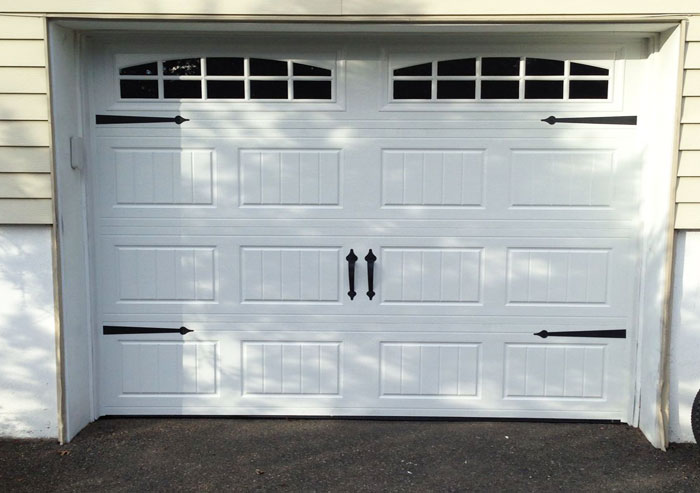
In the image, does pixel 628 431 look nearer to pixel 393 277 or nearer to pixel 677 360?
pixel 677 360

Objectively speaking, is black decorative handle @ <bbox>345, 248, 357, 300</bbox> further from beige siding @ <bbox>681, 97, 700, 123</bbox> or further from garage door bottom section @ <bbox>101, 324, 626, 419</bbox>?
beige siding @ <bbox>681, 97, 700, 123</bbox>

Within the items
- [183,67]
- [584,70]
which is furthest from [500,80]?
[183,67]

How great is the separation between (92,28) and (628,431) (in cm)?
400

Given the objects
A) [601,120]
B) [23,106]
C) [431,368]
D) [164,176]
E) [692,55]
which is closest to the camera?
[692,55]

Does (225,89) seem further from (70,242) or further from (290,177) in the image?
(70,242)

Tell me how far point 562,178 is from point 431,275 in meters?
0.99

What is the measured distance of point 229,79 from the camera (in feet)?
13.3

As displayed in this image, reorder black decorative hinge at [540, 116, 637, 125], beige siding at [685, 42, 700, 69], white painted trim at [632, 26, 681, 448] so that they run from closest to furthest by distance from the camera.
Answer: beige siding at [685, 42, 700, 69] → white painted trim at [632, 26, 681, 448] → black decorative hinge at [540, 116, 637, 125]

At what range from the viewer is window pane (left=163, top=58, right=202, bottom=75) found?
4.04m

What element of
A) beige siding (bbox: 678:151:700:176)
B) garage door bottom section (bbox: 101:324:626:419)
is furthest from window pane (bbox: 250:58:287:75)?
beige siding (bbox: 678:151:700:176)

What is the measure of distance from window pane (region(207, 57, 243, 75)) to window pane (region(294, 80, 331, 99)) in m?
0.36

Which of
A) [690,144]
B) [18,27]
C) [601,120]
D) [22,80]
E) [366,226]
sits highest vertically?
[18,27]

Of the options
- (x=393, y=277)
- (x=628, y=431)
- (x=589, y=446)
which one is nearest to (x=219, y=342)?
(x=393, y=277)

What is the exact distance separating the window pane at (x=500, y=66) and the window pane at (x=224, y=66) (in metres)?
1.48
